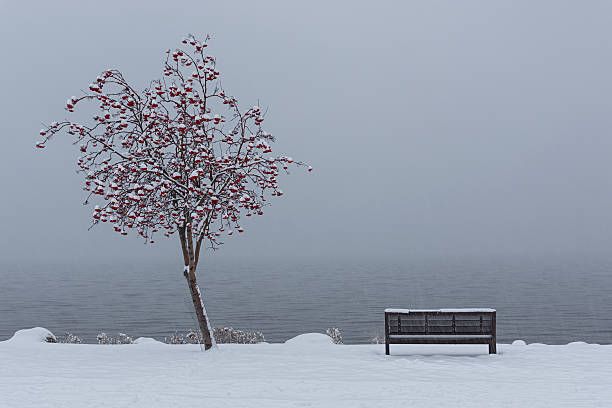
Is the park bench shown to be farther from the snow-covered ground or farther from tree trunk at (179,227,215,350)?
tree trunk at (179,227,215,350)

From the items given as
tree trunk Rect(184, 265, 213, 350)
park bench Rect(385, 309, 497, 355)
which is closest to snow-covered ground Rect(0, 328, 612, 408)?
park bench Rect(385, 309, 497, 355)

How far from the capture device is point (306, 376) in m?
10.6

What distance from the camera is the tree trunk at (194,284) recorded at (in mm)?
13910

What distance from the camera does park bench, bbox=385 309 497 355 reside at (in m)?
12.6

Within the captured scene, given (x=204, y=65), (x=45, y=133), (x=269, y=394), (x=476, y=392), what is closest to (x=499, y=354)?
(x=476, y=392)

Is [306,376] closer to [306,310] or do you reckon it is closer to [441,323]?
[441,323]

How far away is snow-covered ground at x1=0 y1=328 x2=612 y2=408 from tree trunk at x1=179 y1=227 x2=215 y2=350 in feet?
1.84

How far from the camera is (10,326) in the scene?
224 ft

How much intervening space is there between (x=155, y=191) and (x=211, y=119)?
6.80 feet

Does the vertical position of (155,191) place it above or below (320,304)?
above

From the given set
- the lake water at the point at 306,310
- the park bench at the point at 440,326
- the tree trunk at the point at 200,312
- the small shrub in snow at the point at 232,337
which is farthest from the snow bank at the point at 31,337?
the lake water at the point at 306,310

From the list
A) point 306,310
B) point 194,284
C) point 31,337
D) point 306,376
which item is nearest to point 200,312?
point 194,284

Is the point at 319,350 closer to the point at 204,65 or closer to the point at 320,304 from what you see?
the point at 204,65

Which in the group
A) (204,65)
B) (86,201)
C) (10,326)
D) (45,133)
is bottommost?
(10,326)
